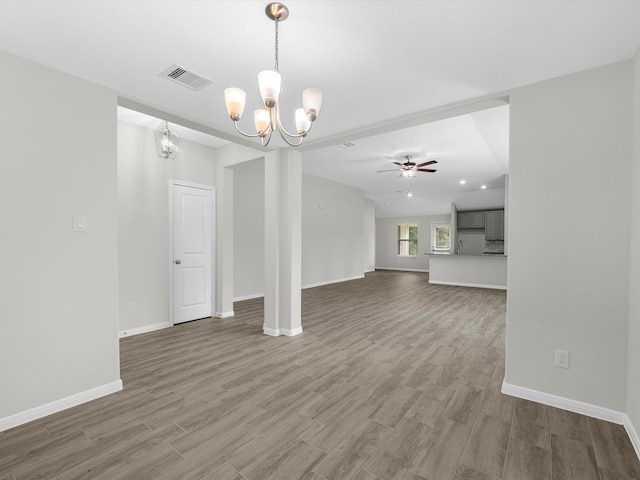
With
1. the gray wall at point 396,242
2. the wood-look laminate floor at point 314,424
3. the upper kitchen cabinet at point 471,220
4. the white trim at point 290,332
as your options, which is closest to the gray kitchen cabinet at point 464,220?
the upper kitchen cabinet at point 471,220

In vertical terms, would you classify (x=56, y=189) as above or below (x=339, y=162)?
below

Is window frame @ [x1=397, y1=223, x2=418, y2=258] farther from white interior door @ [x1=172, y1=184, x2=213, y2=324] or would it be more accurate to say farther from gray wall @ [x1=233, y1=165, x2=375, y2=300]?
white interior door @ [x1=172, y1=184, x2=213, y2=324]

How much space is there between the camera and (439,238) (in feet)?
42.0

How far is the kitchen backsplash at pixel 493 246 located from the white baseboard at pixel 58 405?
11542 millimetres

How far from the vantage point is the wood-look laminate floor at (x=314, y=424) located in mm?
1728

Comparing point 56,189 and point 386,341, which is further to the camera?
point 386,341

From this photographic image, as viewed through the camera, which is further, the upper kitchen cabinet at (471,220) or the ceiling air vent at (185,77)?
the upper kitchen cabinet at (471,220)

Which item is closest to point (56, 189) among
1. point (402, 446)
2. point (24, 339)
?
point (24, 339)

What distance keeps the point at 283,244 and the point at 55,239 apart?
8.02 feet

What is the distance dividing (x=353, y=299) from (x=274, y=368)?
3801 millimetres

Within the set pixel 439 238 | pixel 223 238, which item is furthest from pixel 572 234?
pixel 439 238

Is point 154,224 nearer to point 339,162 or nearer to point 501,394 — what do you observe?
point 339,162

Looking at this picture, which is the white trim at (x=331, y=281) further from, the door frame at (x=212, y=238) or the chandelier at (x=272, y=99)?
the chandelier at (x=272, y=99)

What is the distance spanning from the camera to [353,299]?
668 centimetres
